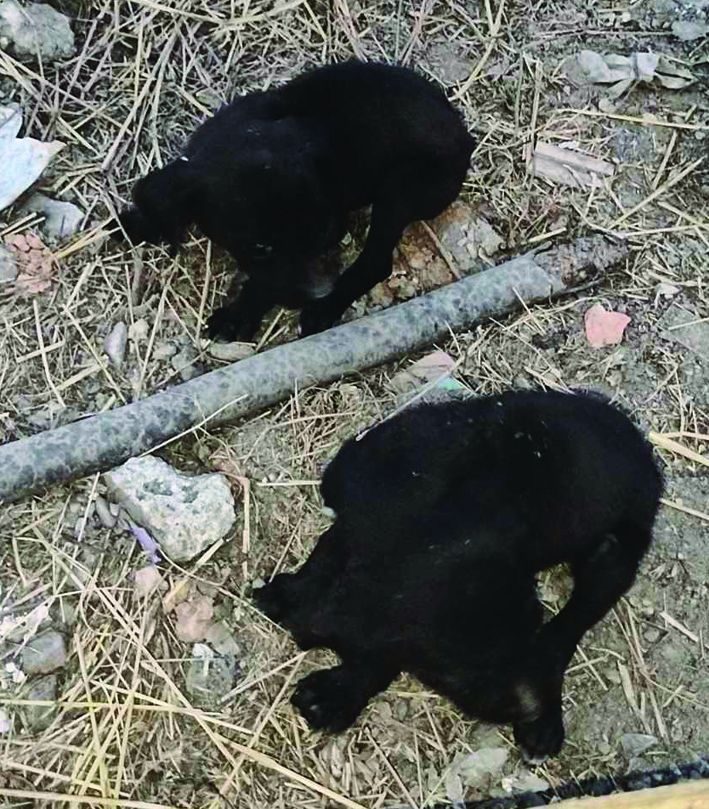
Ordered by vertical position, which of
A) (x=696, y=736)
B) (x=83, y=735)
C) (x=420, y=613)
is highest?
(x=420, y=613)

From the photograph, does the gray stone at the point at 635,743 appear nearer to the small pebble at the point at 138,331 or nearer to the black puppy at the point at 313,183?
the black puppy at the point at 313,183

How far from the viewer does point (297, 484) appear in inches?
121

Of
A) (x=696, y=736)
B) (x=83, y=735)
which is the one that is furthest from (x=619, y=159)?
(x=83, y=735)

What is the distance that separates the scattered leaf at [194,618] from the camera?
2914 mm

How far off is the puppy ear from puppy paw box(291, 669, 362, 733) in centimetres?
121

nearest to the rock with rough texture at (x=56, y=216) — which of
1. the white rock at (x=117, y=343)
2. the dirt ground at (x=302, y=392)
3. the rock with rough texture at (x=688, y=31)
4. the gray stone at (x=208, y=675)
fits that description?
the dirt ground at (x=302, y=392)

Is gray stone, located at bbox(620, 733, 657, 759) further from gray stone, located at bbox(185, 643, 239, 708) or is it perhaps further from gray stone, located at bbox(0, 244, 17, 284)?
gray stone, located at bbox(0, 244, 17, 284)

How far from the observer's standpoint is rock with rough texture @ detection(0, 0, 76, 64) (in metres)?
3.38

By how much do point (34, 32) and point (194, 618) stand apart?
5.60 ft

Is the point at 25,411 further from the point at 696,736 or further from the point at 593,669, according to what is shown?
the point at 696,736

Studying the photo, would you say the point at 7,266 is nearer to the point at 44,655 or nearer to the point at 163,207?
the point at 163,207

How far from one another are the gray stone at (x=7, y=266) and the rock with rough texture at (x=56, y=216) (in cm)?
12

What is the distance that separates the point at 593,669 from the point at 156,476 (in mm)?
1185

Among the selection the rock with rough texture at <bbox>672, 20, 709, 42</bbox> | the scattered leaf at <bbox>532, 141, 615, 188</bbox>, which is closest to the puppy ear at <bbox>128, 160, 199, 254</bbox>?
the scattered leaf at <bbox>532, 141, 615, 188</bbox>
